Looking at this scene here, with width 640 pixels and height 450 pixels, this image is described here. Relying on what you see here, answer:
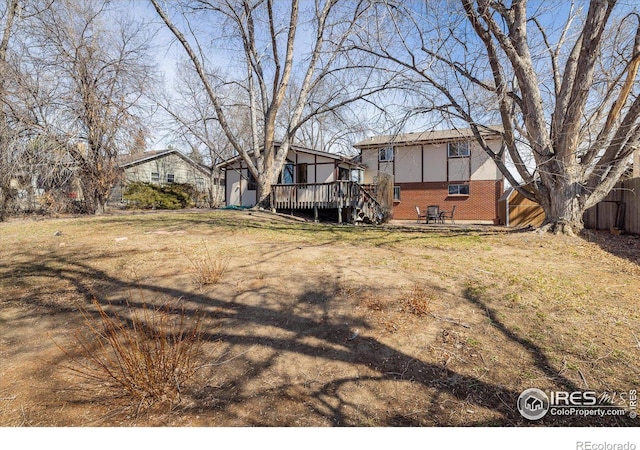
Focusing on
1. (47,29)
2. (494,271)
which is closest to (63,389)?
(494,271)

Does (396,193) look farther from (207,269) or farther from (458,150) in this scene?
(207,269)

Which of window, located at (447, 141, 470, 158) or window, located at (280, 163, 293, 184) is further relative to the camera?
window, located at (280, 163, 293, 184)

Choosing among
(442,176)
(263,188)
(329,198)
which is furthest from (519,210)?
(263,188)

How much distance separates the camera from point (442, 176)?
800 inches

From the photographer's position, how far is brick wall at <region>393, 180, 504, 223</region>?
19297 millimetres

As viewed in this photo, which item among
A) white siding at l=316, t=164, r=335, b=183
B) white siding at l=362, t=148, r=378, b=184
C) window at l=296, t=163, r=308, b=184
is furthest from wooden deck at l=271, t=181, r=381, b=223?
white siding at l=362, t=148, r=378, b=184

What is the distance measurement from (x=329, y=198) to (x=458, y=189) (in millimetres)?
9779

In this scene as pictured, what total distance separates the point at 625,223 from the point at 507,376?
839cm

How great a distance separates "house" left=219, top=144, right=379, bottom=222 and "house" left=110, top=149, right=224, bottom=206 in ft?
28.4

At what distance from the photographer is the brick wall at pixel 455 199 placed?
19297 mm

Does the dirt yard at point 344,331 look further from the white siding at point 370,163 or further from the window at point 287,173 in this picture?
the white siding at point 370,163

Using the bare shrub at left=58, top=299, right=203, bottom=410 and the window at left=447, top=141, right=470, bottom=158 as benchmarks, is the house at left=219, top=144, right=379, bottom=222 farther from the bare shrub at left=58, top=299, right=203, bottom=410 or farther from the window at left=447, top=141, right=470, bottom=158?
the bare shrub at left=58, top=299, right=203, bottom=410

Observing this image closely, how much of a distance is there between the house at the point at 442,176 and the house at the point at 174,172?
15.1 m

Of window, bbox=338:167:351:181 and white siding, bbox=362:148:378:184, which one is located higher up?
white siding, bbox=362:148:378:184
